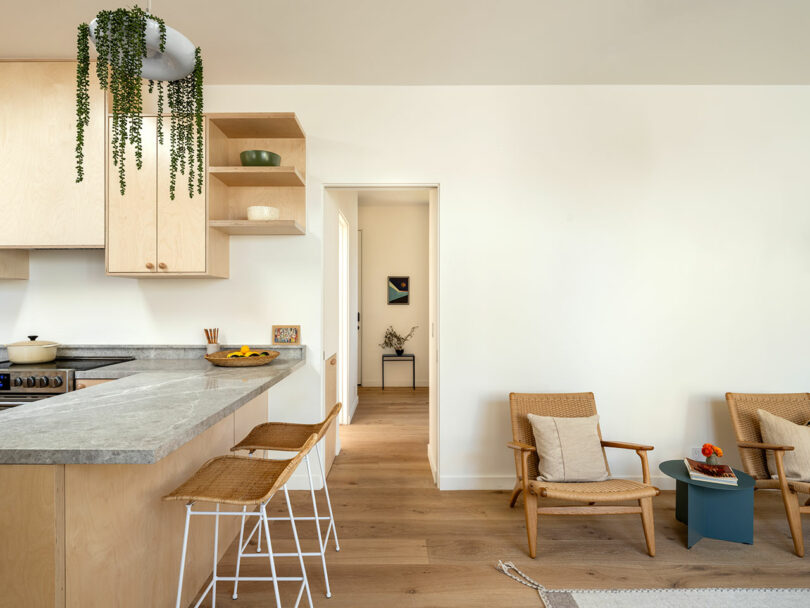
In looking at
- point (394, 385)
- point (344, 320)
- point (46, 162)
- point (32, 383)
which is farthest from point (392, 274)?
point (32, 383)

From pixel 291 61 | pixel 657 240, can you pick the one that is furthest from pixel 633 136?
pixel 291 61

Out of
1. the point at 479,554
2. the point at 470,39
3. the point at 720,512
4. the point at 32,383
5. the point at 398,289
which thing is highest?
the point at 470,39

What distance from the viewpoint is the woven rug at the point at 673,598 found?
1833 millimetres

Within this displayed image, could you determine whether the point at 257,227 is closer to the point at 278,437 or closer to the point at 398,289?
the point at 278,437

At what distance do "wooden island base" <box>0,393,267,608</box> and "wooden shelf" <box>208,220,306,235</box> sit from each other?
1349mm

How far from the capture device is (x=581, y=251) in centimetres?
301

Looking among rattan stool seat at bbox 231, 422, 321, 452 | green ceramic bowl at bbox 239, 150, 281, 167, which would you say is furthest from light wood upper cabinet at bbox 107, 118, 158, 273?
rattan stool seat at bbox 231, 422, 321, 452

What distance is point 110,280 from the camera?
9.80 ft

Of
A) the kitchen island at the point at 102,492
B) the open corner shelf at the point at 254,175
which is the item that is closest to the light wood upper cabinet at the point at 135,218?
the open corner shelf at the point at 254,175

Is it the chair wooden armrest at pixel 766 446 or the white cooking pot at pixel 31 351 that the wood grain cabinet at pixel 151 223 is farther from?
the chair wooden armrest at pixel 766 446

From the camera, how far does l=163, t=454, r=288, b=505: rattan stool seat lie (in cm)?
137

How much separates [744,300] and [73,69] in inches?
181

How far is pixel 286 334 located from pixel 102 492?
170cm

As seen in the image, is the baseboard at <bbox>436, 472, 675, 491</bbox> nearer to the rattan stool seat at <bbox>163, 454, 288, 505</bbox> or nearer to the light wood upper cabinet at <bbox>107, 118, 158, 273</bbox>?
the rattan stool seat at <bbox>163, 454, 288, 505</bbox>
